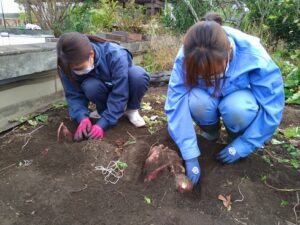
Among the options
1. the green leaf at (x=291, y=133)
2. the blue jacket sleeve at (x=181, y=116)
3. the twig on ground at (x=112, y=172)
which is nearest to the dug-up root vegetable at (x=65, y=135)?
the twig on ground at (x=112, y=172)

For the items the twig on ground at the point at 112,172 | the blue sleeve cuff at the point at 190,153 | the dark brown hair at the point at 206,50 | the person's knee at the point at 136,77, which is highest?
the dark brown hair at the point at 206,50

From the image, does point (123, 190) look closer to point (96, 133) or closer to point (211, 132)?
point (96, 133)

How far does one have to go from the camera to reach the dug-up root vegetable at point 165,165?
190 cm

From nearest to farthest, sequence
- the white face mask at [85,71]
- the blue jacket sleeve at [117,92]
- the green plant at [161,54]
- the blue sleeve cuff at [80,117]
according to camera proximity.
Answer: the white face mask at [85,71] < the blue jacket sleeve at [117,92] < the blue sleeve cuff at [80,117] < the green plant at [161,54]

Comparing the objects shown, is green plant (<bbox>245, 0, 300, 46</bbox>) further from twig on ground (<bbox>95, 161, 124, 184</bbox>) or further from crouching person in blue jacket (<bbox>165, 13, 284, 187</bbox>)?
twig on ground (<bbox>95, 161, 124, 184</bbox>)

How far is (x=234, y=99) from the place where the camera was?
195 cm

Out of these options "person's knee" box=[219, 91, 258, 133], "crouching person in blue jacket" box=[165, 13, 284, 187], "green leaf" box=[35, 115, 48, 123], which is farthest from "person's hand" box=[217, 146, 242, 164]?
"green leaf" box=[35, 115, 48, 123]

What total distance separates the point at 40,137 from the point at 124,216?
1066 mm

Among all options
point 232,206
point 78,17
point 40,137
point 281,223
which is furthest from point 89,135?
point 78,17

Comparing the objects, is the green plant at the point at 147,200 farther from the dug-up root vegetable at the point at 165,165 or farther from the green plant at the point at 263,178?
the green plant at the point at 263,178

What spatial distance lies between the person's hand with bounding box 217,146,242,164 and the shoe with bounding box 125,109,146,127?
822 mm

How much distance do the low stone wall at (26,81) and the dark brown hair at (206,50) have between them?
1398mm

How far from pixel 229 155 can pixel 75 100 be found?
1.27m

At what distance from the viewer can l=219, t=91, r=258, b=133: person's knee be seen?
1.93m
